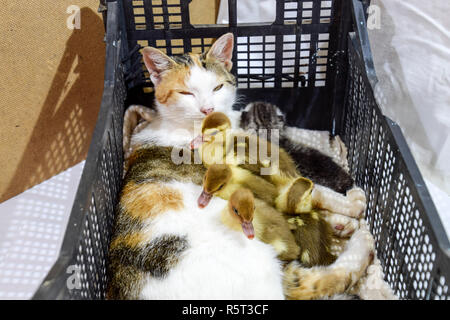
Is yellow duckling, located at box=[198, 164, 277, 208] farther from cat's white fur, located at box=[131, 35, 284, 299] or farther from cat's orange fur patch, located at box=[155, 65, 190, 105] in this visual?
cat's orange fur patch, located at box=[155, 65, 190, 105]

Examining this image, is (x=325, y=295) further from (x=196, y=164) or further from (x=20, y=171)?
(x=20, y=171)

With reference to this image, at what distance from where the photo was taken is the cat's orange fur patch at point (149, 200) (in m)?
1.01

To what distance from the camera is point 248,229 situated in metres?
0.93

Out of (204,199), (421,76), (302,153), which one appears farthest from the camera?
(421,76)

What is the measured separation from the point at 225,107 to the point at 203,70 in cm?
13

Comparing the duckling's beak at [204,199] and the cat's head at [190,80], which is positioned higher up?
the cat's head at [190,80]

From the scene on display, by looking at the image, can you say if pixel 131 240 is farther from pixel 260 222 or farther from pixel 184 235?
pixel 260 222

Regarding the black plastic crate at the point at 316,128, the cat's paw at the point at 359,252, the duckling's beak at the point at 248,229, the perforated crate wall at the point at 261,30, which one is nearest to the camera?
the black plastic crate at the point at 316,128

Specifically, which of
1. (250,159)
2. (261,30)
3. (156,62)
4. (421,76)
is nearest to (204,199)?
(250,159)

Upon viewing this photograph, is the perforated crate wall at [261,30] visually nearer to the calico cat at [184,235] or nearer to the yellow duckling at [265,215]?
the calico cat at [184,235]

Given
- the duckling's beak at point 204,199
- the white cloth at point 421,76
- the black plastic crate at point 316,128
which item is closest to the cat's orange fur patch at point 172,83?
the black plastic crate at point 316,128

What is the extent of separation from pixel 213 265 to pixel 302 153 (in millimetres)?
581

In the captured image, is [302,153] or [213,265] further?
[302,153]

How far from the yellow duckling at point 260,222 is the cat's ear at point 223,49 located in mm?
456
